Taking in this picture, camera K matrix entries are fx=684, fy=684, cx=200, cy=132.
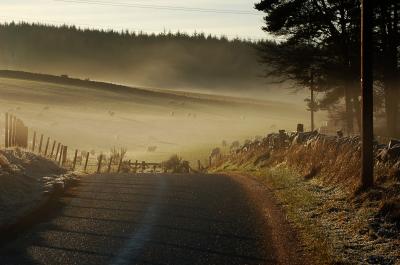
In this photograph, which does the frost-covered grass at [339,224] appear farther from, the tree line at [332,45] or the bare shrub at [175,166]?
the bare shrub at [175,166]

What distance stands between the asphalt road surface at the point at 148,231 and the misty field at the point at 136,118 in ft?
127

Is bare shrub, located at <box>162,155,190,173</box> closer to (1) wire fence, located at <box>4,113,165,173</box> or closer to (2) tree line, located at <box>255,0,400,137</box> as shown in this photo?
(1) wire fence, located at <box>4,113,165,173</box>

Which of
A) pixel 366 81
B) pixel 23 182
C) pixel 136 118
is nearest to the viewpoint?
pixel 366 81

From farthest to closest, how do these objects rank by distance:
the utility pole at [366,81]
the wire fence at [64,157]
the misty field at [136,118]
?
1. the misty field at [136,118]
2. the wire fence at [64,157]
3. the utility pole at [366,81]

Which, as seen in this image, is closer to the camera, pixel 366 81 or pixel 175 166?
pixel 366 81

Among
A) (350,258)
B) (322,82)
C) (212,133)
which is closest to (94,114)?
(212,133)

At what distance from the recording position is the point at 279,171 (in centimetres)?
2338

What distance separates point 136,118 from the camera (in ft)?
306

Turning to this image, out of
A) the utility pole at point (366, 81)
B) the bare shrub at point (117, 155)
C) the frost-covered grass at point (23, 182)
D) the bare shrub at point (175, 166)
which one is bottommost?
the bare shrub at point (175, 166)

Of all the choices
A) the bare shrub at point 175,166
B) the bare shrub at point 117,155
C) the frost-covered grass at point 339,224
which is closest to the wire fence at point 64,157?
the bare shrub at point 117,155

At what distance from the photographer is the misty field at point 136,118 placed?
71.4 metres

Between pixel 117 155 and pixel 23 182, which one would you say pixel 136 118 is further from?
pixel 23 182

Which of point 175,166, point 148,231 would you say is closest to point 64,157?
point 175,166

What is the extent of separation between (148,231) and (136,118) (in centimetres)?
8116
